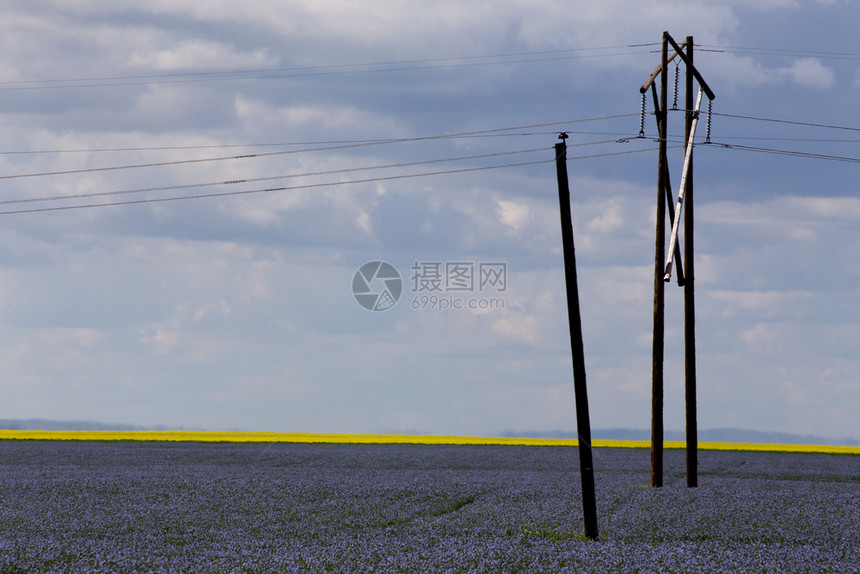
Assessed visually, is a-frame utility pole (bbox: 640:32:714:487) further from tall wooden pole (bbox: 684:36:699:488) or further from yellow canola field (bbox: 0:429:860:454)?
yellow canola field (bbox: 0:429:860:454)

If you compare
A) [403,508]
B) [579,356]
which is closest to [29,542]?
[403,508]

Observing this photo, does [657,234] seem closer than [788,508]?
No

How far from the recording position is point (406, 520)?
22562 mm

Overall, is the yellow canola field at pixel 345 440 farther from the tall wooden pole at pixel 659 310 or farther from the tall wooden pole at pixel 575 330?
the tall wooden pole at pixel 575 330

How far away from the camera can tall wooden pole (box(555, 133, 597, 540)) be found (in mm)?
19156

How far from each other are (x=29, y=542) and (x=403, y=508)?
33.4ft

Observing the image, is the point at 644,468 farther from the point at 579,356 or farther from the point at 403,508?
the point at 579,356

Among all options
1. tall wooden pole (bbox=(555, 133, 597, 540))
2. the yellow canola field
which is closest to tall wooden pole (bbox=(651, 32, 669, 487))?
tall wooden pole (bbox=(555, 133, 597, 540))

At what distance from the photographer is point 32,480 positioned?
31.8 m

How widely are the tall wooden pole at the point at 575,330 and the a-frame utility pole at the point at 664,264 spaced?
933 centimetres

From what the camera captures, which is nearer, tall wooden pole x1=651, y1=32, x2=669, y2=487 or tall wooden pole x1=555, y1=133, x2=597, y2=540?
tall wooden pole x1=555, y1=133, x2=597, y2=540

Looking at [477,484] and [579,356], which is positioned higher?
[579,356]

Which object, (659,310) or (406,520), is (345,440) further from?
(406,520)

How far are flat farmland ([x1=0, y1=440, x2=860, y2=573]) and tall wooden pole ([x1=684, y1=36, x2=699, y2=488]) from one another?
176 centimetres
